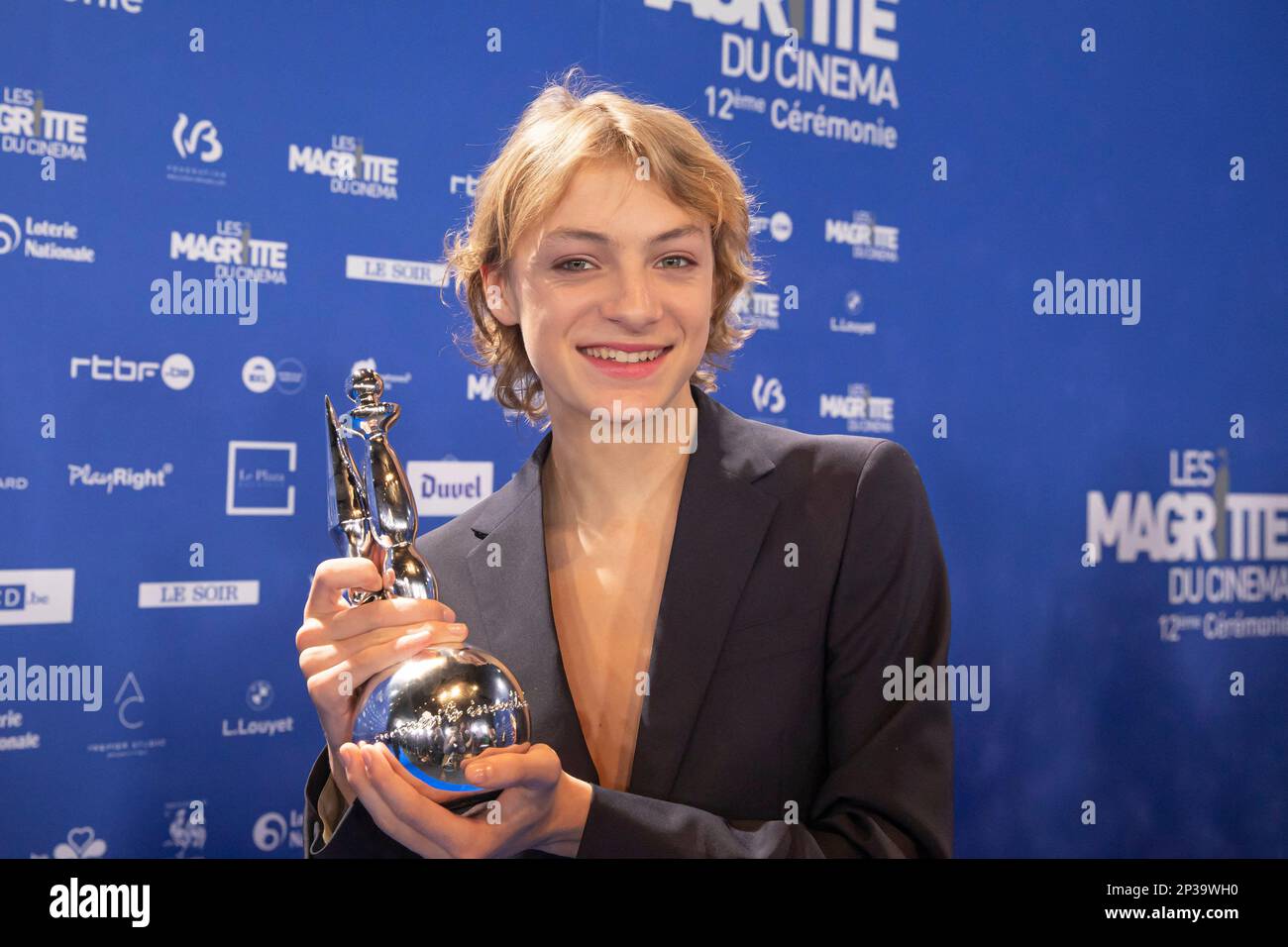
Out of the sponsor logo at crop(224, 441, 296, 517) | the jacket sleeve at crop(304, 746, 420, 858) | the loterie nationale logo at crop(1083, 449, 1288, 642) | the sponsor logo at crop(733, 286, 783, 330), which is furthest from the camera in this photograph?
the loterie nationale logo at crop(1083, 449, 1288, 642)

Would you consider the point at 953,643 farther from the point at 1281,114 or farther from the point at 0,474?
the point at 0,474

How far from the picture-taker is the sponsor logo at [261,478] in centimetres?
285

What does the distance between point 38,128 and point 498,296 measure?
170cm

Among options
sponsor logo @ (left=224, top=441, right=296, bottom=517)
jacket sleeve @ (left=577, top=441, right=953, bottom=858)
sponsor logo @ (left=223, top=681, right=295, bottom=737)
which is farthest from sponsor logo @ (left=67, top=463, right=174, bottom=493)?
jacket sleeve @ (left=577, top=441, right=953, bottom=858)

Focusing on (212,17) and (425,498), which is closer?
(212,17)

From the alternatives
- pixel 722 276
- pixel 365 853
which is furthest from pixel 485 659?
pixel 722 276

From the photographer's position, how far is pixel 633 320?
1451 millimetres

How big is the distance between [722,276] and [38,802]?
2.19 metres

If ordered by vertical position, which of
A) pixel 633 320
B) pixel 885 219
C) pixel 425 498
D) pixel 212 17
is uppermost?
pixel 212 17

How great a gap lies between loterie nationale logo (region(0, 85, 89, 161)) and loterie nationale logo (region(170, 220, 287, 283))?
0.31 m

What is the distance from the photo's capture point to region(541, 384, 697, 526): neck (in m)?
1.59

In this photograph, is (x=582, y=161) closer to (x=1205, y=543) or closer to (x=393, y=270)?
(x=393, y=270)

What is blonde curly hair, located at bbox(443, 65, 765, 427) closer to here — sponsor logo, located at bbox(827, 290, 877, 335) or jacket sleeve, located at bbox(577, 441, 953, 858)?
jacket sleeve, located at bbox(577, 441, 953, 858)
